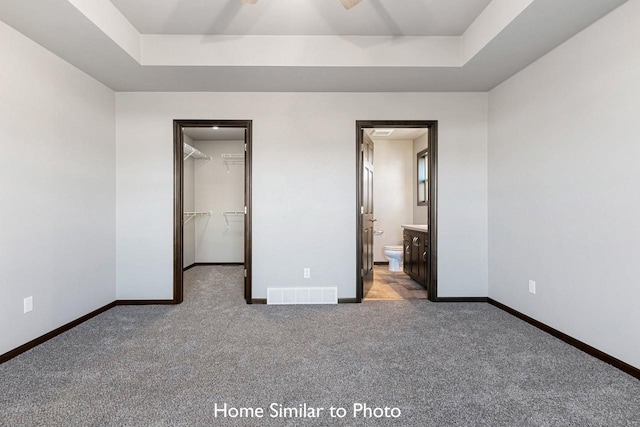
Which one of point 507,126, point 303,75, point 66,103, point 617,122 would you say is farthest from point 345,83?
point 66,103

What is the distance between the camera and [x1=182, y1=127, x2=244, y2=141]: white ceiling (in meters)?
5.05

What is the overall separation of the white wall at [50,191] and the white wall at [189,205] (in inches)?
86.5

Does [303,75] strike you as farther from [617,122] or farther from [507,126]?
[617,122]

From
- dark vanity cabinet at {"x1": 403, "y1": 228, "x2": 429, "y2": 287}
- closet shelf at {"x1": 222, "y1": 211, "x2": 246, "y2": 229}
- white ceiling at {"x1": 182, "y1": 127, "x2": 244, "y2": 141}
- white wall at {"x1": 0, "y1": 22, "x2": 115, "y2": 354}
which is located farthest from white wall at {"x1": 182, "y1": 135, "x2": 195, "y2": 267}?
dark vanity cabinet at {"x1": 403, "y1": 228, "x2": 429, "y2": 287}

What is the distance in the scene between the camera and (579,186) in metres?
2.26

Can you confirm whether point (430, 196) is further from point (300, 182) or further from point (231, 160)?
point (231, 160)

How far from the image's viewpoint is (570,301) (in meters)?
2.36

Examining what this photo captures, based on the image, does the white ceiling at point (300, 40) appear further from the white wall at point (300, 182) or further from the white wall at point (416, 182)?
the white wall at point (416, 182)

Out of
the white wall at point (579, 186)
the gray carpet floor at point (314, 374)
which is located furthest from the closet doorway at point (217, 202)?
the white wall at point (579, 186)

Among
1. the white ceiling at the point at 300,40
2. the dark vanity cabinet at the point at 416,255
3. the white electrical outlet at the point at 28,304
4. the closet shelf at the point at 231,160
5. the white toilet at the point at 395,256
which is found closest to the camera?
the white ceiling at the point at 300,40

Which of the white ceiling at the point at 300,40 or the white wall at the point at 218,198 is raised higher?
the white ceiling at the point at 300,40

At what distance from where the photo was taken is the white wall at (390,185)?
5.83 meters

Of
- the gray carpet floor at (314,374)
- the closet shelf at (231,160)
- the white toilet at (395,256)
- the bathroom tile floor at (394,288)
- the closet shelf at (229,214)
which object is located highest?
the closet shelf at (231,160)

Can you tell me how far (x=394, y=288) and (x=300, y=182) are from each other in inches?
75.2
